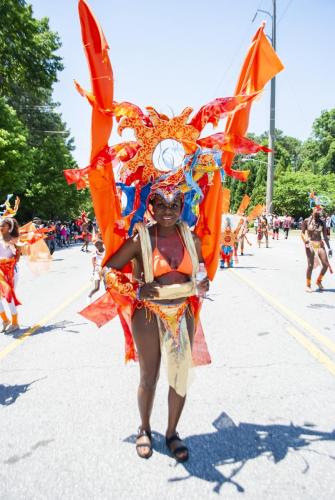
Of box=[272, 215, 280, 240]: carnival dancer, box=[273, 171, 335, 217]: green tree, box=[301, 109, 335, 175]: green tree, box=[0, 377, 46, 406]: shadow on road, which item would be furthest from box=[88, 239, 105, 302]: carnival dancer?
box=[301, 109, 335, 175]: green tree

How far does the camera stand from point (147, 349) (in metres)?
3.07

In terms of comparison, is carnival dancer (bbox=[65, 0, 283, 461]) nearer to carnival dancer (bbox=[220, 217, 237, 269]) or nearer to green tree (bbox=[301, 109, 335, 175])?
carnival dancer (bbox=[220, 217, 237, 269])

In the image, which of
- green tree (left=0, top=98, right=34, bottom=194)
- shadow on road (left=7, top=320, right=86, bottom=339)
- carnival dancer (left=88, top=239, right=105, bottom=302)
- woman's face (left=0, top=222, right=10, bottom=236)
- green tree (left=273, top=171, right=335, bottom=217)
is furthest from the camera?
green tree (left=273, top=171, right=335, bottom=217)

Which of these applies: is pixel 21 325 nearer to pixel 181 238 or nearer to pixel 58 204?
pixel 181 238

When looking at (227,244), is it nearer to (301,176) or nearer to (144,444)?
(144,444)

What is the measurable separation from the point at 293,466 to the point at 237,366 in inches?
73.7

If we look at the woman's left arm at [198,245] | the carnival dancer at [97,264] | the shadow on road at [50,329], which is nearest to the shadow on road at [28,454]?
the woman's left arm at [198,245]

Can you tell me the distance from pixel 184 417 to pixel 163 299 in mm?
1171

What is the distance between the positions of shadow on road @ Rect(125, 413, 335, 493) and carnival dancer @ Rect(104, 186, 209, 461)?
0.16 m

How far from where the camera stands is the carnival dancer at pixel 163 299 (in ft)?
10.0

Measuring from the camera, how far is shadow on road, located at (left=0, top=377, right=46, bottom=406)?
3942 mm

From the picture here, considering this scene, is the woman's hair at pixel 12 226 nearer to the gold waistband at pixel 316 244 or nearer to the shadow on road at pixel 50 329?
the shadow on road at pixel 50 329

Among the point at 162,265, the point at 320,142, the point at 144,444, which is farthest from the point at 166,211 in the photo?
the point at 320,142

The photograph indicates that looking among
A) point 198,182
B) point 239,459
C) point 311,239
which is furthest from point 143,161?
point 311,239
